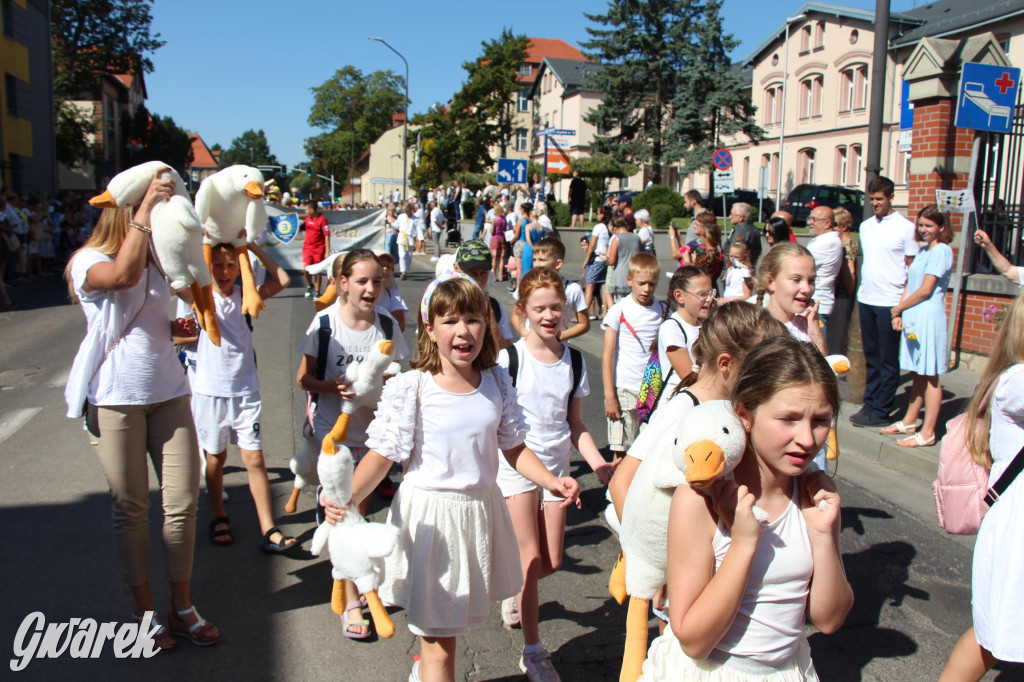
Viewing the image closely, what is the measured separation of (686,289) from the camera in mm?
4320

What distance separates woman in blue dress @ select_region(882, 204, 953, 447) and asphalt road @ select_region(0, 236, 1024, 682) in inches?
28.9

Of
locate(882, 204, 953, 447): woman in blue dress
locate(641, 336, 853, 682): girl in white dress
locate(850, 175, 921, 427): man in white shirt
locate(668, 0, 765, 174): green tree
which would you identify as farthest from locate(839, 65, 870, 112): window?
locate(641, 336, 853, 682): girl in white dress

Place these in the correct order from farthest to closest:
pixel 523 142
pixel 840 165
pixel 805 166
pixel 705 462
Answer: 1. pixel 523 142
2. pixel 805 166
3. pixel 840 165
4. pixel 705 462

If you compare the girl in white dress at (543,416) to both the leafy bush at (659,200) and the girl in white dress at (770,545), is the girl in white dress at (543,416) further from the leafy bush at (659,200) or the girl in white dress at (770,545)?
the leafy bush at (659,200)

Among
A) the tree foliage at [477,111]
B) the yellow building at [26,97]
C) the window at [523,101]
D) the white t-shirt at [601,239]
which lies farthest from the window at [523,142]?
the white t-shirt at [601,239]

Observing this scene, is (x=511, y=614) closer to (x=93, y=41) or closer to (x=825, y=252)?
(x=825, y=252)

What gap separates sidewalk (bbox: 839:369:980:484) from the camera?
6.08m

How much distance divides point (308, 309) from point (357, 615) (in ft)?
37.4

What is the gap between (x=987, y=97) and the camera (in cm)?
793

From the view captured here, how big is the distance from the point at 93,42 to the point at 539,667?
5191 cm

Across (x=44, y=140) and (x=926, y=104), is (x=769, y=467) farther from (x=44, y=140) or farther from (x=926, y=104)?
(x=44, y=140)

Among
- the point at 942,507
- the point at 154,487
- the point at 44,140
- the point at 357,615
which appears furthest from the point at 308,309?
the point at 44,140

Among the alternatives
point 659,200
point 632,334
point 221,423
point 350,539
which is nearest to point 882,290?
point 632,334

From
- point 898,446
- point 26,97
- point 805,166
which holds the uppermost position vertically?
point 26,97
